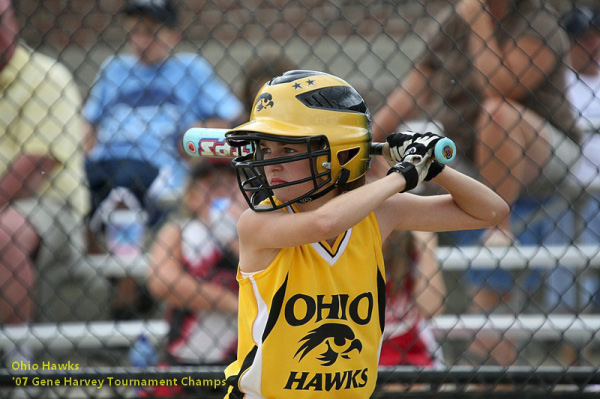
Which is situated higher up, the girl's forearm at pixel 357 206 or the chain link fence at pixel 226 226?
the girl's forearm at pixel 357 206

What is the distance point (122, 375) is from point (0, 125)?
1.30 metres

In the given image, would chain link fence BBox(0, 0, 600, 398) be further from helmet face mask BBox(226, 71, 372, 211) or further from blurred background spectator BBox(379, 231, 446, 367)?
helmet face mask BBox(226, 71, 372, 211)

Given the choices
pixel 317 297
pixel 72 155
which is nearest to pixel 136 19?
pixel 72 155

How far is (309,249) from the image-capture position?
2150 mm

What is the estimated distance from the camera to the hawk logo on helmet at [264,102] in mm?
→ 2104

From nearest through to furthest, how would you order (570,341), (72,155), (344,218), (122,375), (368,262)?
(344,218), (368,262), (122,375), (72,155), (570,341)

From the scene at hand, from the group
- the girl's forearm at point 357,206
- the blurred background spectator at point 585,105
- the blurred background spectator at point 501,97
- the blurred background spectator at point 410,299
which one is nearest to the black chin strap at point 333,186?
the girl's forearm at point 357,206

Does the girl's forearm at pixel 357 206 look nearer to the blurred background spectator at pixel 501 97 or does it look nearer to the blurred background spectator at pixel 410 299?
the blurred background spectator at pixel 501 97

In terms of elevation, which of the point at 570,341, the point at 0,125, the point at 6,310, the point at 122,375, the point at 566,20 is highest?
the point at 566,20

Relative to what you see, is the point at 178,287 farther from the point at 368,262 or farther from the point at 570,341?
the point at 570,341

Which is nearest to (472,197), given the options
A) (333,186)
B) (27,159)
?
(333,186)

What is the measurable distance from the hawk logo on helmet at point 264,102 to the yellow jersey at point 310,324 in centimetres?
40

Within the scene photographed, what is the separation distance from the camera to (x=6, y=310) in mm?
3572

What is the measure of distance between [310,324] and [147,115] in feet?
6.79
